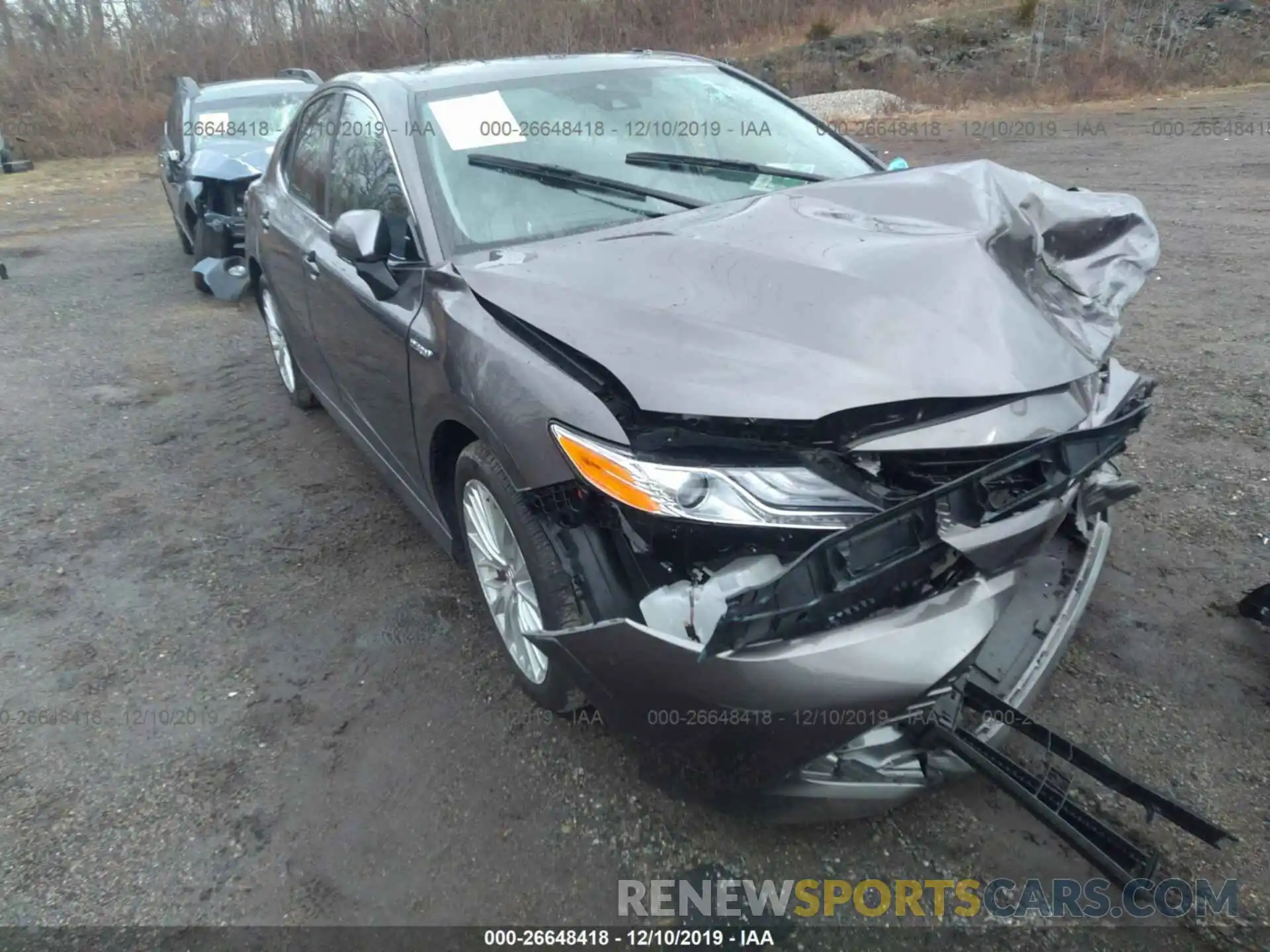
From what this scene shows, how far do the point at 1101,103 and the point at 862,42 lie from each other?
994cm

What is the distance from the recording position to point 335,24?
26.0 meters

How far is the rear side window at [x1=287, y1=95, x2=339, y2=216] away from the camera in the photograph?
3.88m

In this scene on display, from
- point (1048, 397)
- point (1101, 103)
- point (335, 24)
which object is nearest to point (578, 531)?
point (1048, 397)

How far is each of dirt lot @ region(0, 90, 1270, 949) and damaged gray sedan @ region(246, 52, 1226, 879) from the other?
0.32 meters

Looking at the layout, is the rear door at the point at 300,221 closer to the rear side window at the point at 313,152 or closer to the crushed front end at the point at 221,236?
the rear side window at the point at 313,152

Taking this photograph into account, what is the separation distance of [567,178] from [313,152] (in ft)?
5.57

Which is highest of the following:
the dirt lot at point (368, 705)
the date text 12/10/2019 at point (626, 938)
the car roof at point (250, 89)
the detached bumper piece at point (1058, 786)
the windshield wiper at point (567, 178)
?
the car roof at point (250, 89)

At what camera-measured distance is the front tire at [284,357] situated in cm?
500

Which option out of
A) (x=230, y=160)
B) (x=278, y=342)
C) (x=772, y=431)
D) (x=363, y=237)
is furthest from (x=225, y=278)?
(x=772, y=431)

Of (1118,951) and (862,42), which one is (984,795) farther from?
(862,42)

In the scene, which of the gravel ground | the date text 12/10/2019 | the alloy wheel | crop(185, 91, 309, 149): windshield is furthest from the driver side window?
the gravel ground

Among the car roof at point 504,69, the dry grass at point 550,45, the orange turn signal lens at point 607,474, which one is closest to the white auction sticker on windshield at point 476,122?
the car roof at point 504,69

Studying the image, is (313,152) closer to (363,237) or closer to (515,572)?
(363,237)

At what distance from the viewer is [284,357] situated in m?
5.23
